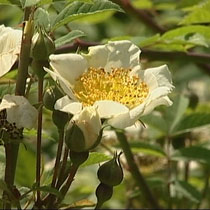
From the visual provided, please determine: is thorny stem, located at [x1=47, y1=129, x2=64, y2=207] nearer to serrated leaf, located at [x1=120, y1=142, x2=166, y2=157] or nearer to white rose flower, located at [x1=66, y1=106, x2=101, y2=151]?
white rose flower, located at [x1=66, y1=106, x2=101, y2=151]

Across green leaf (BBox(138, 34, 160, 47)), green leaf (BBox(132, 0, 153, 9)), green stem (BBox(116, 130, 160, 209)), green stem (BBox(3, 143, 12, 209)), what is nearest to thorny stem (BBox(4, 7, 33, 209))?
green stem (BBox(3, 143, 12, 209))

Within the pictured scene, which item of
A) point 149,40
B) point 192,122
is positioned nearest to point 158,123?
point 192,122

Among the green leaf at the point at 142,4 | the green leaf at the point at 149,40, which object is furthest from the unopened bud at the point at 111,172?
the green leaf at the point at 142,4

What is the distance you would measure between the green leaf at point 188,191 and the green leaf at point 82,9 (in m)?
0.72

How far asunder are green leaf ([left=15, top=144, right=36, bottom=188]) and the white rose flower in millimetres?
806

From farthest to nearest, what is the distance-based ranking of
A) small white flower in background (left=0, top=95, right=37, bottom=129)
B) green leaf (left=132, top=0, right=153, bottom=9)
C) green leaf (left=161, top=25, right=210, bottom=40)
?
1. green leaf (left=132, top=0, right=153, bottom=9)
2. green leaf (left=161, top=25, right=210, bottom=40)
3. small white flower in background (left=0, top=95, right=37, bottom=129)

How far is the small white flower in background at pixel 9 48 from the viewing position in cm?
142

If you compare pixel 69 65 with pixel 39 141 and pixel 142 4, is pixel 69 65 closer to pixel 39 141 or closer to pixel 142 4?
pixel 39 141

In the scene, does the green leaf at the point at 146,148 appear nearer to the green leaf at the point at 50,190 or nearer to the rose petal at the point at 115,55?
the rose petal at the point at 115,55

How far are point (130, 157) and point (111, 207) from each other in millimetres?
599

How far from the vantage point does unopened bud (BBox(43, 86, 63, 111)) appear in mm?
1404

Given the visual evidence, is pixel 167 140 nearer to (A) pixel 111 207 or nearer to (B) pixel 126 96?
(A) pixel 111 207

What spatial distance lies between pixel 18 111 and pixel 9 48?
0.49 ft

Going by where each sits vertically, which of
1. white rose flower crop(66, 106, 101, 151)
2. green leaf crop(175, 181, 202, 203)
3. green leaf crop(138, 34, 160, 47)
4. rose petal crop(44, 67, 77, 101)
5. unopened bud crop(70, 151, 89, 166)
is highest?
rose petal crop(44, 67, 77, 101)
